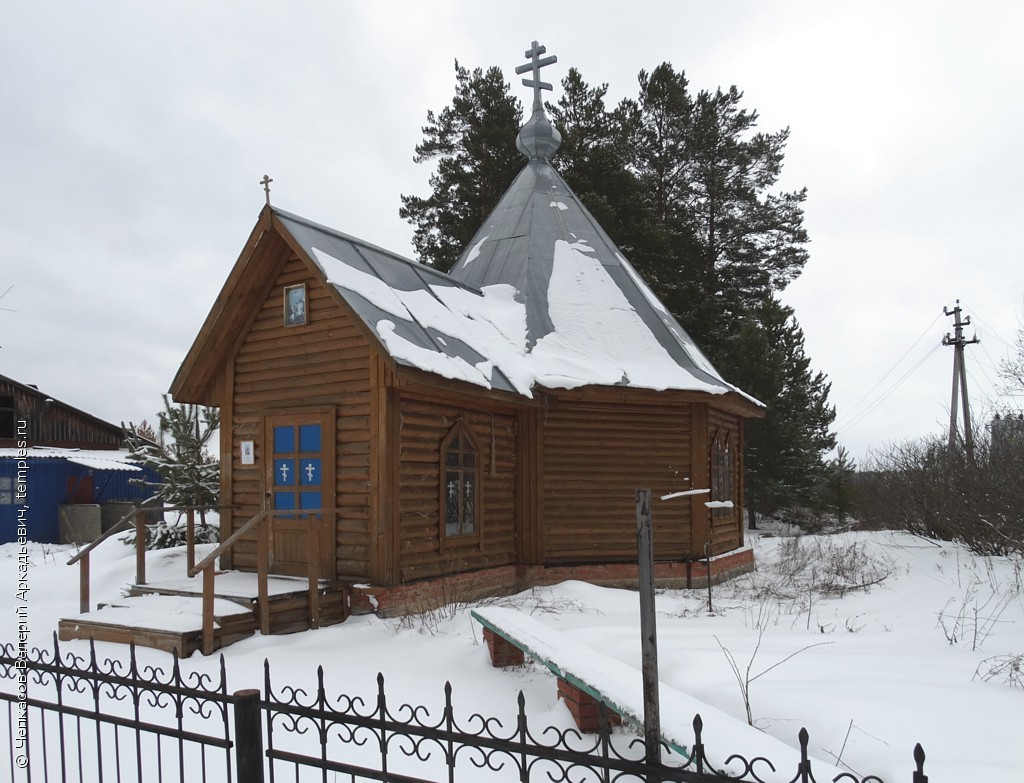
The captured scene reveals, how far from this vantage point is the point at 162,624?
724 cm

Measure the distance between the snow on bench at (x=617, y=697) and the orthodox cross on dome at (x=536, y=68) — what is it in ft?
41.7

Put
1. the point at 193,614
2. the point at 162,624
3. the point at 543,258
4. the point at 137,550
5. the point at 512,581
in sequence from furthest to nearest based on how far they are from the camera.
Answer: the point at 543,258 < the point at 512,581 < the point at 137,550 < the point at 193,614 < the point at 162,624

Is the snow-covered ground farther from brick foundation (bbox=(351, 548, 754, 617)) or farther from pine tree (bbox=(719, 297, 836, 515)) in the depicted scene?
pine tree (bbox=(719, 297, 836, 515))

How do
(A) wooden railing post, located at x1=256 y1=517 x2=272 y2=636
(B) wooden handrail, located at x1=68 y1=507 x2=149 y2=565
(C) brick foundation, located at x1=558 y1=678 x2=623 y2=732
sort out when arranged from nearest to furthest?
1. (C) brick foundation, located at x1=558 y1=678 x2=623 y2=732
2. (A) wooden railing post, located at x1=256 y1=517 x2=272 y2=636
3. (B) wooden handrail, located at x1=68 y1=507 x2=149 y2=565

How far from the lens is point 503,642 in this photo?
241 inches

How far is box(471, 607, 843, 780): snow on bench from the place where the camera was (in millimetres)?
3398

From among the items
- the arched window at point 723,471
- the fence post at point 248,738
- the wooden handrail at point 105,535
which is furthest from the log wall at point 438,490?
the fence post at point 248,738

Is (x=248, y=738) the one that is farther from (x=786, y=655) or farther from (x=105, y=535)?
(x=105, y=535)

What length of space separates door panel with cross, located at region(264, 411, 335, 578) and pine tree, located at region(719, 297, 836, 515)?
52.8 ft

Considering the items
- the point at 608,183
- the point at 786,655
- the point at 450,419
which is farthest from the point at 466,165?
the point at 786,655

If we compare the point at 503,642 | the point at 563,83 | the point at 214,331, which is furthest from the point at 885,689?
the point at 563,83

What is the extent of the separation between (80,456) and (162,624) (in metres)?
18.5

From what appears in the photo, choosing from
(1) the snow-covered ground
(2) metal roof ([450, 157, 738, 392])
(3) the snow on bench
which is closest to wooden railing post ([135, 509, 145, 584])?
(1) the snow-covered ground

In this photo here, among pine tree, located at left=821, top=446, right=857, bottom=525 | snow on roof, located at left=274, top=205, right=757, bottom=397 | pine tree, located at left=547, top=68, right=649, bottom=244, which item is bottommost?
pine tree, located at left=821, top=446, right=857, bottom=525
